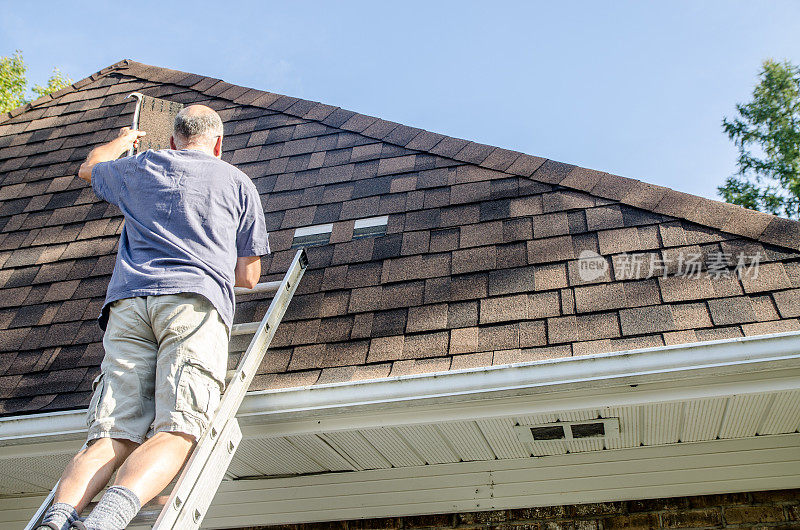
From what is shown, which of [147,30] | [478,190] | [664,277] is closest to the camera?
[664,277]

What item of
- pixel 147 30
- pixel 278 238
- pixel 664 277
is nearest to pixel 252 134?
pixel 278 238

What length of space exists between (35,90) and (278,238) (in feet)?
74.3

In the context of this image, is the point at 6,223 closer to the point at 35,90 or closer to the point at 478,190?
the point at 478,190

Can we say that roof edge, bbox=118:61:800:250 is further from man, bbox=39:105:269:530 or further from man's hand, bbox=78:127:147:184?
man's hand, bbox=78:127:147:184

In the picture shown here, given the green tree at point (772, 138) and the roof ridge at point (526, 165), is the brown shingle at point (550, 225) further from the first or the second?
the green tree at point (772, 138)

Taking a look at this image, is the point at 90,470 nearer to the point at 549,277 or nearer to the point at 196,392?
the point at 196,392

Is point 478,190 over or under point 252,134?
under

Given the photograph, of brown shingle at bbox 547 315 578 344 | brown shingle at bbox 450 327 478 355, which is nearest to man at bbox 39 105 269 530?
brown shingle at bbox 450 327 478 355

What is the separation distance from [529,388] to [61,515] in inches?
67.3

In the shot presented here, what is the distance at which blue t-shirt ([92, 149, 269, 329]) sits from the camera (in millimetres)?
2420

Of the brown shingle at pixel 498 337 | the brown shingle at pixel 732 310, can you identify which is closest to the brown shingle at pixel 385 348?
the brown shingle at pixel 498 337

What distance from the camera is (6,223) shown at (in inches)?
192

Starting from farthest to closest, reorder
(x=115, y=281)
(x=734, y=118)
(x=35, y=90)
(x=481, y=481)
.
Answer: (x=35, y=90) < (x=734, y=118) < (x=481, y=481) < (x=115, y=281)

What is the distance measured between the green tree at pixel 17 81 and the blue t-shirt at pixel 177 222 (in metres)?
21.5
